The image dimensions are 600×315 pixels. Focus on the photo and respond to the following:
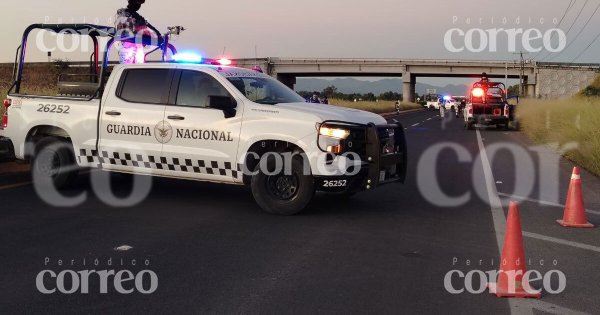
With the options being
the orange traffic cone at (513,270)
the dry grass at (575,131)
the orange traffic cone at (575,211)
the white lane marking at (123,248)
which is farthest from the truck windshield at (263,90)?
the dry grass at (575,131)

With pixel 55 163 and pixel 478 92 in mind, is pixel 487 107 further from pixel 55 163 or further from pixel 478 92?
pixel 55 163

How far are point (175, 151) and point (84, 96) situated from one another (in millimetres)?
1933

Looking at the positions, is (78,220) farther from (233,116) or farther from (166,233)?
(233,116)

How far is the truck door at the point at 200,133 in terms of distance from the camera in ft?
27.1

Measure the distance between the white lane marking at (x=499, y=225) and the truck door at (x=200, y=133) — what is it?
3.21 meters

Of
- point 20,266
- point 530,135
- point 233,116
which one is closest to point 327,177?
point 233,116

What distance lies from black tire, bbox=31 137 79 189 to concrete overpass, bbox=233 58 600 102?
75095 millimetres

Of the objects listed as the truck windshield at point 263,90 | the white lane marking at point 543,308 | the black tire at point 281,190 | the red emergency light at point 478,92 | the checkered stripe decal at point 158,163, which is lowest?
the white lane marking at point 543,308

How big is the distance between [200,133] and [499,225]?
383cm

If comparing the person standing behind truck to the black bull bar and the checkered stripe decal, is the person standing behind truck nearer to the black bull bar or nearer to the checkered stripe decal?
the checkered stripe decal

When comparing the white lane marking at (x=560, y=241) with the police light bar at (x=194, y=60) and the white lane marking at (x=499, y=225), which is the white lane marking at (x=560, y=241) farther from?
the police light bar at (x=194, y=60)

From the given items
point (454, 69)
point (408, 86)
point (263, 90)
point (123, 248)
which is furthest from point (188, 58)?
point (408, 86)

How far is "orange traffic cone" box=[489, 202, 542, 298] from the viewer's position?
5.09 meters

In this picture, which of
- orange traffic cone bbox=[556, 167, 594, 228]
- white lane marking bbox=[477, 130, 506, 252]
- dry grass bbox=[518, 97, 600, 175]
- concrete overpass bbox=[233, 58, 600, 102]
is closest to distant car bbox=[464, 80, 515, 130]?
dry grass bbox=[518, 97, 600, 175]
